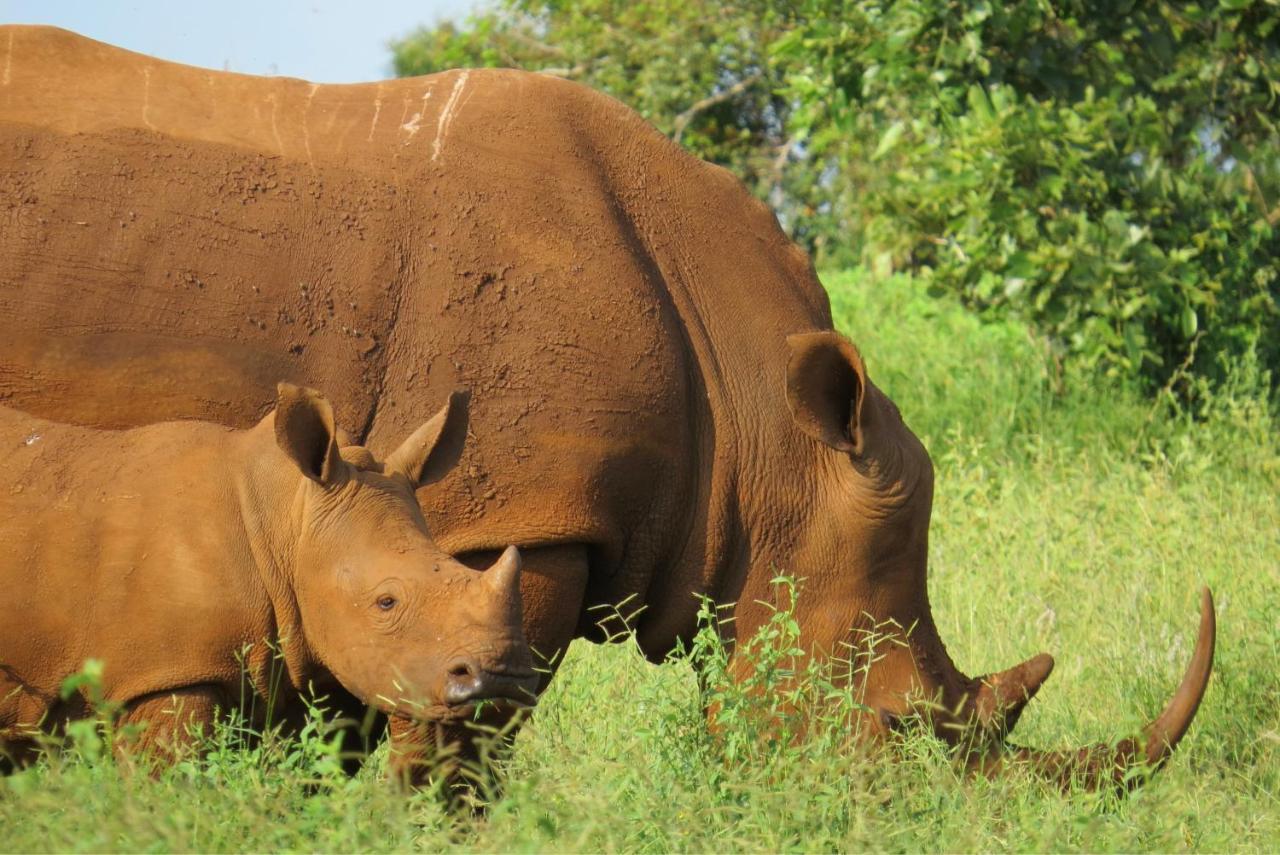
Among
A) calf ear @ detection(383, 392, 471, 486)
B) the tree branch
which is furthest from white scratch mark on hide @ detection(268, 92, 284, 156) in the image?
the tree branch

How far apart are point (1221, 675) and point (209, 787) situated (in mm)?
3691

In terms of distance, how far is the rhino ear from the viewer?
5.17 meters

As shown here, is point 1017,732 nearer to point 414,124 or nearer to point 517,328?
point 517,328

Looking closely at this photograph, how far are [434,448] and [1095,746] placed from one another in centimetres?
210

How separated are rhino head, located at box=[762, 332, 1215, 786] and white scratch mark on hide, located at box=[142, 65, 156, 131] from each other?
5.70 feet

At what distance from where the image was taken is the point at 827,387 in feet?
17.2

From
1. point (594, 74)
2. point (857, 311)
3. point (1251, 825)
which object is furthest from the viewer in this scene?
point (594, 74)

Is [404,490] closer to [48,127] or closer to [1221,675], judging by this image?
[48,127]

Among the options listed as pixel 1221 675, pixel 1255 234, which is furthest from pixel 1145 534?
pixel 1255 234

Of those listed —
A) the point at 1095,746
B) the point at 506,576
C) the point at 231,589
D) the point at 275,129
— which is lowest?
the point at 1095,746

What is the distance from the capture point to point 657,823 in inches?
168

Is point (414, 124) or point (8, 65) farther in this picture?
point (414, 124)

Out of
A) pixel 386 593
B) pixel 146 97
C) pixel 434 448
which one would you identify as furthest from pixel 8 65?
pixel 386 593

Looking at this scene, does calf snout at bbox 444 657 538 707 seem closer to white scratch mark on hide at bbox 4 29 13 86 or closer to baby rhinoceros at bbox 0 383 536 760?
baby rhinoceros at bbox 0 383 536 760
